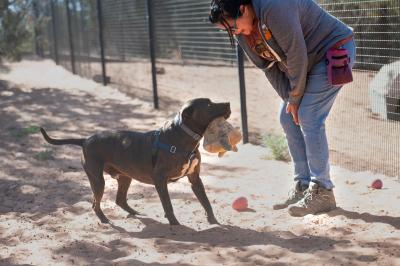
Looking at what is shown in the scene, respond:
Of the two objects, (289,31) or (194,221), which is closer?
(289,31)

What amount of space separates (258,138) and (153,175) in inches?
137

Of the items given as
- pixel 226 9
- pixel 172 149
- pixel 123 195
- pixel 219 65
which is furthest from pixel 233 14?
pixel 219 65

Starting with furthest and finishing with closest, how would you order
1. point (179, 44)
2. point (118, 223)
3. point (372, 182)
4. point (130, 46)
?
1. point (130, 46)
2. point (179, 44)
3. point (372, 182)
4. point (118, 223)

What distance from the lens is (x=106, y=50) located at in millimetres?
15766

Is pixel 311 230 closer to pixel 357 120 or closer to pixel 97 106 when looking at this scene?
pixel 357 120

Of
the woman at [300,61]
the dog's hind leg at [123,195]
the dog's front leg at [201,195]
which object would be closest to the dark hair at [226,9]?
the woman at [300,61]

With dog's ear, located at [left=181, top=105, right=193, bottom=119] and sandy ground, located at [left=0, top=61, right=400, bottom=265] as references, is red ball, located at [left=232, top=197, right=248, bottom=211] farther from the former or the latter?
dog's ear, located at [left=181, top=105, right=193, bottom=119]

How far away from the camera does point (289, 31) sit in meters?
4.03

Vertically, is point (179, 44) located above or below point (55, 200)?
above

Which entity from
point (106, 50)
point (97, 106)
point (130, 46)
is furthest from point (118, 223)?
point (106, 50)

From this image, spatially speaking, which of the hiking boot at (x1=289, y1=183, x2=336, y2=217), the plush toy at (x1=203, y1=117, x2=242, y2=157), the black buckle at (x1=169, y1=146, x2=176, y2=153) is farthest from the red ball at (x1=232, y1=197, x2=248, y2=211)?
the black buckle at (x1=169, y1=146, x2=176, y2=153)

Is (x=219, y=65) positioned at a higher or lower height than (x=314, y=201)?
higher

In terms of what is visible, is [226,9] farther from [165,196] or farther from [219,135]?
[165,196]

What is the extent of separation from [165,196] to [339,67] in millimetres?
1564
